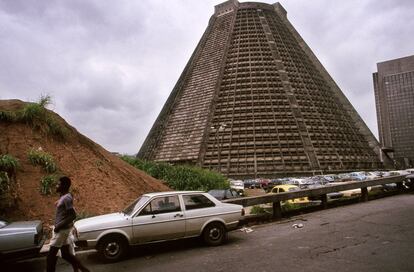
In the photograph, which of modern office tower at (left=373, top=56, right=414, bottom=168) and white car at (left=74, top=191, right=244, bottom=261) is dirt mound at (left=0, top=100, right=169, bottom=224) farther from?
modern office tower at (left=373, top=56, right=414, bottom=168)

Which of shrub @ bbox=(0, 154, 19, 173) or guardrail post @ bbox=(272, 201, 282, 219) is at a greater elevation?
shrub @ bbox=(0, 154, 19, 173)

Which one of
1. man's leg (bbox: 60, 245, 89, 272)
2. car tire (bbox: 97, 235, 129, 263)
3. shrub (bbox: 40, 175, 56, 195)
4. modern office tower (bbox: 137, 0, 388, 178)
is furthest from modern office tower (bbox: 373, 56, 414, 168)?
man's leg (bbox: 60, 245, 89, 272)

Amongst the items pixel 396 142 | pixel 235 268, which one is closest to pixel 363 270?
pixel 235 268

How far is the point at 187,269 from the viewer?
23.3 feet

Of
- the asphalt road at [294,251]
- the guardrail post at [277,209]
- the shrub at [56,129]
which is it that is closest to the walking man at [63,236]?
the asphalt road at [294,251]

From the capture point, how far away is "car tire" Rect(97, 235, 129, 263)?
8164 millimetres

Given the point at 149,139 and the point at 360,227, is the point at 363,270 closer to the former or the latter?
the point at 360,227

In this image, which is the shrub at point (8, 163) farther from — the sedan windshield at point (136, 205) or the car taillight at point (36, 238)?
the sedan windshield at point (136, 205)

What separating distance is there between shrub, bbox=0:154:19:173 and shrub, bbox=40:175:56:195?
38.9 inches

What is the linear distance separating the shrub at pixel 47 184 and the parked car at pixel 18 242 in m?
4.63

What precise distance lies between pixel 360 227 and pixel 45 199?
9.75 metres

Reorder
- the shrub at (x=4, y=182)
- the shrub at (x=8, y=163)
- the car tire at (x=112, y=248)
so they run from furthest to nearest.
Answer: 1. the shrub at (x=8, y=163)
2. the shrub at (x=4, y=182)
3. the car tire at (x=112, y=248)

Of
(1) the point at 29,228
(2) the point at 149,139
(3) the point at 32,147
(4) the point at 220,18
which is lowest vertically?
(1) the point at 29,228

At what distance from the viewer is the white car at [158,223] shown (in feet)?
26.9
